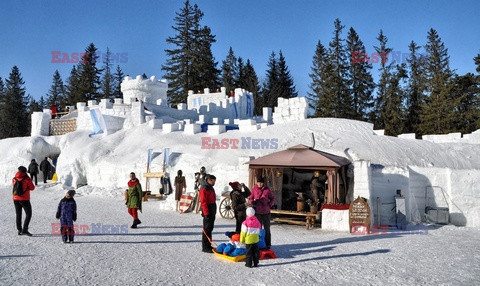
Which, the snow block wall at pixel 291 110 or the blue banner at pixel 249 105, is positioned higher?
the blue banner at pixel 249 105

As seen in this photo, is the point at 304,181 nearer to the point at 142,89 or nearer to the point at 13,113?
the point at 142,89

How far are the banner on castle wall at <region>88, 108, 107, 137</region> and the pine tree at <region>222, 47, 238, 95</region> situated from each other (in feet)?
93.0

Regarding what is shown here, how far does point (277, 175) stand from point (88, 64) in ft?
137

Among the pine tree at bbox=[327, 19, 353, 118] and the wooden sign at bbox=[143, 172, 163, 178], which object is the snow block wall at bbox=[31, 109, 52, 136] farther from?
the pine tree at bbox=[327, 19, 353, 118]

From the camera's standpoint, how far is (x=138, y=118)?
2323cm

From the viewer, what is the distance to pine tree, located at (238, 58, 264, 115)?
156ft

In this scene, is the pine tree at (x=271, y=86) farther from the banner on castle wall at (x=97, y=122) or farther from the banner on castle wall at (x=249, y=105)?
the banner on castle wall at (x=97, y=122)

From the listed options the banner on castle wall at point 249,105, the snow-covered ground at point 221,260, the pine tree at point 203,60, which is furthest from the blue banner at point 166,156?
the pine tree at point 203,60

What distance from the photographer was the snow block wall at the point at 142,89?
28.2 metres

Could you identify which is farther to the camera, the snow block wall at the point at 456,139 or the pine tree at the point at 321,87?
the pine tree at the point at 321,87

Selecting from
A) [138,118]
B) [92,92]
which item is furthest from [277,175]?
[92,92]

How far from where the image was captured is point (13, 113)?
46.0 metres

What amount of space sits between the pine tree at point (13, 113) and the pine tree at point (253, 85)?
2834 cm

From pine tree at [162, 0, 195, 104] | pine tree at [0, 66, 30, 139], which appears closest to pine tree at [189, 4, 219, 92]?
pine tree at [162, 0, 195, 104]
